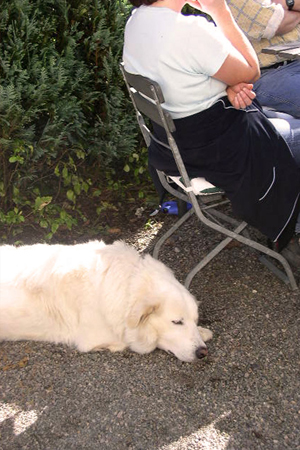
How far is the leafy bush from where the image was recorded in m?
4.14

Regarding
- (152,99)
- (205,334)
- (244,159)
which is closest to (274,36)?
(244,159)

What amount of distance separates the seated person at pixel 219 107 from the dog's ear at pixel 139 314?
81 centimetres

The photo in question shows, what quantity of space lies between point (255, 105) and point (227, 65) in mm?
465

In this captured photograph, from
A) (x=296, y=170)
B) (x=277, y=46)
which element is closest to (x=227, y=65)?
(x=296, y=170)

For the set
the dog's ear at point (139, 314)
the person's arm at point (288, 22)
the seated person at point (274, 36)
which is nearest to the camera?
the dog's ear at point (139, 314)

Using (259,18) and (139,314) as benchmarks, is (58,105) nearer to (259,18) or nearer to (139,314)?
(259,18)

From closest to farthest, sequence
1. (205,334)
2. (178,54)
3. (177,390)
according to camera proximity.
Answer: (178,54) < (177,390) < (205,334)

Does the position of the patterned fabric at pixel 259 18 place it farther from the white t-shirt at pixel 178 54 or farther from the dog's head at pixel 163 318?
the dog's head at pixel 163 318

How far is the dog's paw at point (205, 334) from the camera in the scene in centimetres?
345

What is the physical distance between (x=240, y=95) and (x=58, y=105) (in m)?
1.72

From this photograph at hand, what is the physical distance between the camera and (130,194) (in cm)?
534

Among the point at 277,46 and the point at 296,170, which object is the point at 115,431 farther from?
the point at 277,46

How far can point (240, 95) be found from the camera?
3135 mm

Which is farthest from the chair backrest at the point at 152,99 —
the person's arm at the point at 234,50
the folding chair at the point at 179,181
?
the person's arm at the point at 234,50
